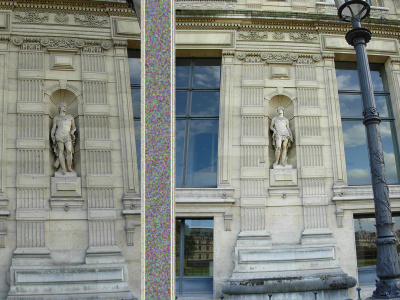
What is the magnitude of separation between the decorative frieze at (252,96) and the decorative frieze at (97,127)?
12.9 ft

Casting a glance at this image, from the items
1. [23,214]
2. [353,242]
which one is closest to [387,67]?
[353,242]

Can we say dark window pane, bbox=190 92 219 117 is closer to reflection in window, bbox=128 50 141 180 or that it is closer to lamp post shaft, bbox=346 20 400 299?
reflection in window, bbox=128 50 141 180

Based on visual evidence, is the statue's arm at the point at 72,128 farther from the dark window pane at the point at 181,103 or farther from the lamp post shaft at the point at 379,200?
the lamp post shaft at the point at 379,200

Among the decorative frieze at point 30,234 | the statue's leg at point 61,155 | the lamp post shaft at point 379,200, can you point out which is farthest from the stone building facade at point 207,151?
the lamp post shaft at point 379,200

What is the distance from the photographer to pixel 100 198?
13.9 meters

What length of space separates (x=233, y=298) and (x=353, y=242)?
3.69 m

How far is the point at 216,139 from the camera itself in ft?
50.6

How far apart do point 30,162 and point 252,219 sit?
604cm

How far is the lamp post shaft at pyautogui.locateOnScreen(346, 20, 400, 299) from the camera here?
9.02m

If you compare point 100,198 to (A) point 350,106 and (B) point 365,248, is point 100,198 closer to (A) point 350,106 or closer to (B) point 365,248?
(B) point 365,248

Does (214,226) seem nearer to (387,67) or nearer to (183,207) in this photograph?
(183,207)

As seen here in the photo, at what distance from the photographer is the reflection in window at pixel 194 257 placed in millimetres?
14156

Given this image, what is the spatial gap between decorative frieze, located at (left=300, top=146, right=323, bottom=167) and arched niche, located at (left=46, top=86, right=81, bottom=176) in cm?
618

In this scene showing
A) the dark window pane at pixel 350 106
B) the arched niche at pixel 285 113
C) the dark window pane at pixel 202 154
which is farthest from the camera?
the dark window pane at pixel 350 106
